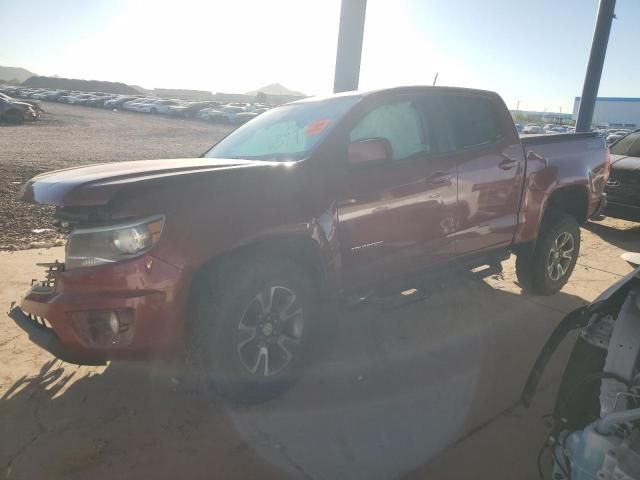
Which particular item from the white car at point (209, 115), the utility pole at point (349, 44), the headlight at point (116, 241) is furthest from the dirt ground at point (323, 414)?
the white car at point (209, 115)

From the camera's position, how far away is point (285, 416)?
2723 mm

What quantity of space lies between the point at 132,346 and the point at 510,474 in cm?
198

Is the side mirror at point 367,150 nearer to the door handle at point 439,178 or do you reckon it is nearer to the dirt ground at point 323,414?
the door handle at point 439,178

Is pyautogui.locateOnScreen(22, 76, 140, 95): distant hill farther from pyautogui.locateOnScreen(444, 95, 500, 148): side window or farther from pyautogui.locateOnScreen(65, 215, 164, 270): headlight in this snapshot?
pyautogui.locateOnScreen(65, 215, 164, 270): headlight

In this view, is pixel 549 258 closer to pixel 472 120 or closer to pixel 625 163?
pixel 472 120

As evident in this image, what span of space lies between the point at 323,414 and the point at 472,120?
8.87 ft

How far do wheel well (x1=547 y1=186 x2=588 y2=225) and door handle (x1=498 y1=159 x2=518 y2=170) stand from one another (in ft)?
2.56

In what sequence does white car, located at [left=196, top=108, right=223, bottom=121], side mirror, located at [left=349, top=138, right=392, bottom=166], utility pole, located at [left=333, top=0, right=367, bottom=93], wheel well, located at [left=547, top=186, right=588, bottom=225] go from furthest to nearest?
white car, located at [left=196, top=108, right=223, bottom=121] < utility pole, located at [left=333, top=0, right=367, bottom=93] < wheel well, located at [left=547, top=186, right=588, bottom=225] < side mirror, located at [left=349, top=138, right=392, bottom=166]

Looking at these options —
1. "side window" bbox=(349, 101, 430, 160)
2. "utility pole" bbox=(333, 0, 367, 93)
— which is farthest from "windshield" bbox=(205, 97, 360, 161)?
"utility pole" bbox=(333, 0, 367, 93)

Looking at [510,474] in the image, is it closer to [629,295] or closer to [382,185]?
[629,295]

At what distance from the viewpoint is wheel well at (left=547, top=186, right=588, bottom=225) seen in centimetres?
464

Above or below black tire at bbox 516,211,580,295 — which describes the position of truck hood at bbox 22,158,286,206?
above

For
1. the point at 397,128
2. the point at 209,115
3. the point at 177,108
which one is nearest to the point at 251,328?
the point at 397,128

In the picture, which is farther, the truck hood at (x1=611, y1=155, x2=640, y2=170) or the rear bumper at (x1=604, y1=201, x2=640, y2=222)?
the truck hood at (x1=611, y1=155, x2=640, y2=170)
